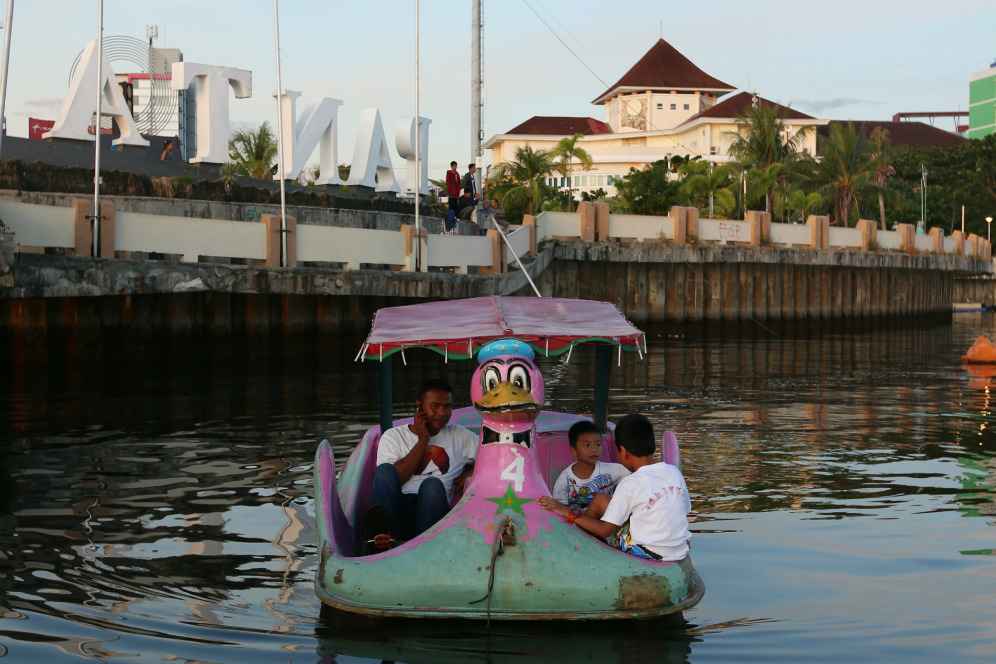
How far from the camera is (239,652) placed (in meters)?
7.84

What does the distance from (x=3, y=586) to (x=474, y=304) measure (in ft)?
13.5

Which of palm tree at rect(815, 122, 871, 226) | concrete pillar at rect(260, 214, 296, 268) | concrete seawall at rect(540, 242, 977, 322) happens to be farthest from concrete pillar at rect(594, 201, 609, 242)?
palm tree at rect(815, 122, 871, 226)

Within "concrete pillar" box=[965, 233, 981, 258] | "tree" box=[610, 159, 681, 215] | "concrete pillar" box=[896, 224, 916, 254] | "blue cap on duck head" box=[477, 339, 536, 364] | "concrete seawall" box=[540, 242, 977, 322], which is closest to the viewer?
"blue cap on duck head" box=[477, 339, 536, 364]

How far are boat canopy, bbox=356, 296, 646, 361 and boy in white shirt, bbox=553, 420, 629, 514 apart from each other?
0.75m

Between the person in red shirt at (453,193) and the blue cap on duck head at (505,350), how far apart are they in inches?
990

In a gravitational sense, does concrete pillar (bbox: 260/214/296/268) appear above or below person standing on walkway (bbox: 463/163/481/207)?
below

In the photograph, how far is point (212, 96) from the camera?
112ft

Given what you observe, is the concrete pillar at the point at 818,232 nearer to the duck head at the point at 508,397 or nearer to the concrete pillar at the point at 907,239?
the concrete pillar at the point at 907,239

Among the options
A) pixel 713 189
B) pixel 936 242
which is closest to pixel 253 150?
pixel 713 189

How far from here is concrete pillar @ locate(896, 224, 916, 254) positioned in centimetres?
5409

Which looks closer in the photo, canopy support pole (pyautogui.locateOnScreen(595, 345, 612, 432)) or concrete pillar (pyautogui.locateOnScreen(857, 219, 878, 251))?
canopy support pole (pyautogui.locateOnScreen(595, 345, 612, 432))

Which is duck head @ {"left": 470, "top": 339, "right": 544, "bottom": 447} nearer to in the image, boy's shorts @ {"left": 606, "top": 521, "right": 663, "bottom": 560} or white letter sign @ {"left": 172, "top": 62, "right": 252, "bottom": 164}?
boy's shorts @ {"left": 606, "top": 521, "right": 663, "bottom": 560}

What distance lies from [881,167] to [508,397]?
83876mm

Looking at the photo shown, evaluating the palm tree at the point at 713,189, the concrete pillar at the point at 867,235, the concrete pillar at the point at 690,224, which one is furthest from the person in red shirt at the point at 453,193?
the palm tree at the point at 713,189
